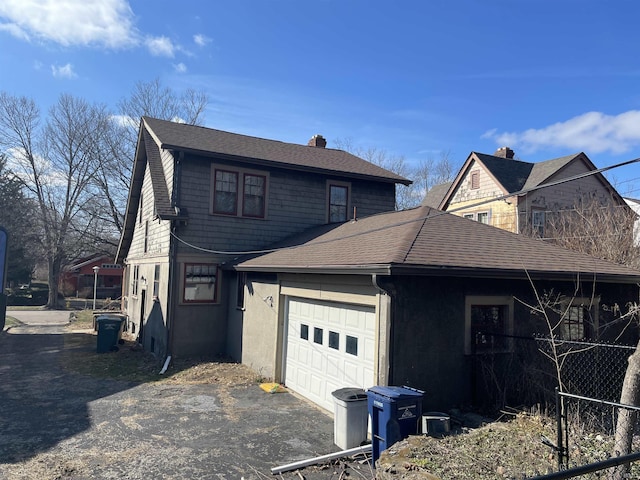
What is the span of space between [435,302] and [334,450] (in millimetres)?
2868

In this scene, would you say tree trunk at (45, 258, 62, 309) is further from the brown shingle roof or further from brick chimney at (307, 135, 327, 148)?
brick chimney at (307, 135, 327, 148)

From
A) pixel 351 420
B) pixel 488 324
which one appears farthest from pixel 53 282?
pixel 488 324

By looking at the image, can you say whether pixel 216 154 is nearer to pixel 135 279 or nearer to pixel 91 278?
pixel 135 279

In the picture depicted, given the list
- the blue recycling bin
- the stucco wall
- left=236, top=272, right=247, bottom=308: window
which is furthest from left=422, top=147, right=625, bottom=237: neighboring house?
the blue recycling bin

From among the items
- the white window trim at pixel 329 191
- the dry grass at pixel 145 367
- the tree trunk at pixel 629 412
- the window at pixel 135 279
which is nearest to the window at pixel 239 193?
the white window trim at pixel 329 191

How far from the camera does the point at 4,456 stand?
6.65m

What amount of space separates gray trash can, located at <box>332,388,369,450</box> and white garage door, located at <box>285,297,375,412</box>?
2.16ft

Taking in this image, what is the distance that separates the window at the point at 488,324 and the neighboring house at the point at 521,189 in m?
13.3

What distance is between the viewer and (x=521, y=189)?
25.2 meters

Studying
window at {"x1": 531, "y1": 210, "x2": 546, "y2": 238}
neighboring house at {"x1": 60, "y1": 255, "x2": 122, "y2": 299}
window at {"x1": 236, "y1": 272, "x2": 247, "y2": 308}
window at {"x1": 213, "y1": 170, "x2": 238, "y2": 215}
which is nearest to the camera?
window at {"x1": 236, "y1": 272, "x2": 247, "y2": 308}

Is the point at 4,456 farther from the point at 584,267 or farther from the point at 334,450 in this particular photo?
the point at 584,267

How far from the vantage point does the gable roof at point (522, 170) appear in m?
24.0

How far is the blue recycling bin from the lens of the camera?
627cm

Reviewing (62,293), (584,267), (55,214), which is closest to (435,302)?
(584,267)
